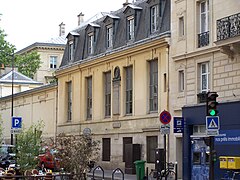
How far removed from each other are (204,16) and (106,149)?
49.8ft

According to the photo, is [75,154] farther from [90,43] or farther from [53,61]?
[53,61]

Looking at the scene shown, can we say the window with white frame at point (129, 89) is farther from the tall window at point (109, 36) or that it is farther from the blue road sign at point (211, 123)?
the blue road sign at point (211, 123)

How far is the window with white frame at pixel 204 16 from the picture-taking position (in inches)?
1366

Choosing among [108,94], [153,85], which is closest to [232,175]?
[153,85]

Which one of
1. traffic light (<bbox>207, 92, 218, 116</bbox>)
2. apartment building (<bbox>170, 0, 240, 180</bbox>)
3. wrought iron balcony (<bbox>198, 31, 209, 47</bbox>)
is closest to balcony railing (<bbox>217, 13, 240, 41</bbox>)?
apartment building (<bbox>170, 0, 240, 180</bbox>)

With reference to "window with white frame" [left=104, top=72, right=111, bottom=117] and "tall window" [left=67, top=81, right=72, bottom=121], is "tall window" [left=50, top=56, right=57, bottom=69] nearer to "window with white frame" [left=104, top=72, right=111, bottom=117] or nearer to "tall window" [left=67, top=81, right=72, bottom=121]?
"tall window" [left=67, top=81, right=72, bottom=121]

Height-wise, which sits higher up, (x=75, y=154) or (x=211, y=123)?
→ (x=211, y=123)

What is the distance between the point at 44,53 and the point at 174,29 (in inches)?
2369

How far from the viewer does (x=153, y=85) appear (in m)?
40.8

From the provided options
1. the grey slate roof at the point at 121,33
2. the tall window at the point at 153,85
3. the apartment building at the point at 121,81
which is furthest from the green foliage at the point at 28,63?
the tall window at the point at 153,85

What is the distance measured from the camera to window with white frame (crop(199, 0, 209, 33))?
34688 mm

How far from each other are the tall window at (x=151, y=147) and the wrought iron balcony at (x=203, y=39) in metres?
7.39

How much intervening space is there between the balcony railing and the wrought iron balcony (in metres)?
1.95

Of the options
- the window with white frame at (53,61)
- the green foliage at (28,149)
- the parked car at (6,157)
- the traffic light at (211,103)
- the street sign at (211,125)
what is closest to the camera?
the traffic light at (211,103)
